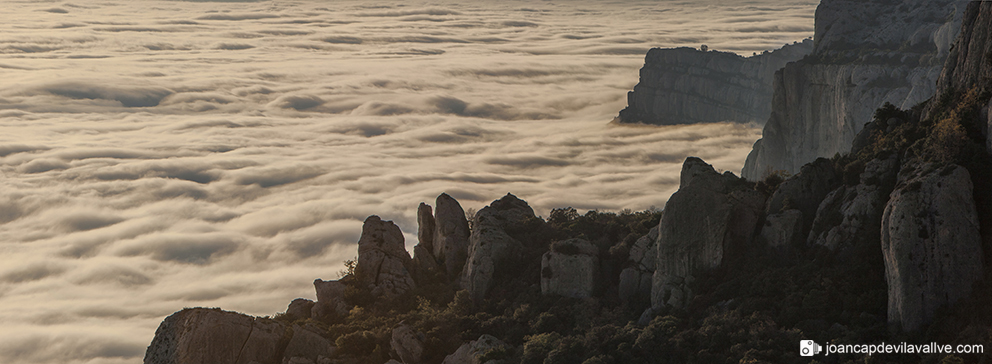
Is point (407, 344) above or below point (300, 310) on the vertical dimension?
below

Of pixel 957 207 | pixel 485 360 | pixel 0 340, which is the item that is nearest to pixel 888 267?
pixel 957 207

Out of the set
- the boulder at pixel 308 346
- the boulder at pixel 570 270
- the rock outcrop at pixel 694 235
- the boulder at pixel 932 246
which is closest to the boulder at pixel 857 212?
the rock outcrop at pixel 694 235

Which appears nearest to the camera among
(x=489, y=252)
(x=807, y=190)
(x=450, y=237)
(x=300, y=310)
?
(x=807, y=190)

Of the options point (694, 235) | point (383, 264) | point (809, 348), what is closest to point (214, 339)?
point (383, 264)

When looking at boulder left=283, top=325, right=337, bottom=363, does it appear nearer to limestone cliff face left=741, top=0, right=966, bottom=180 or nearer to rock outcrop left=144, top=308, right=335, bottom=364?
rock outcrop left=144, top=308, right=335, bottom=364

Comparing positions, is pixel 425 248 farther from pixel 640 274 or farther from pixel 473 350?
pixel 640 274

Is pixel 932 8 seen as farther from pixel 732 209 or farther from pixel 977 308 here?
pixel 977 308

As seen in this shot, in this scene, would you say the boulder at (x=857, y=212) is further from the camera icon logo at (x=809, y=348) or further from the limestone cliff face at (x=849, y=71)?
the limestone cliff face at (x=849, y=71)
